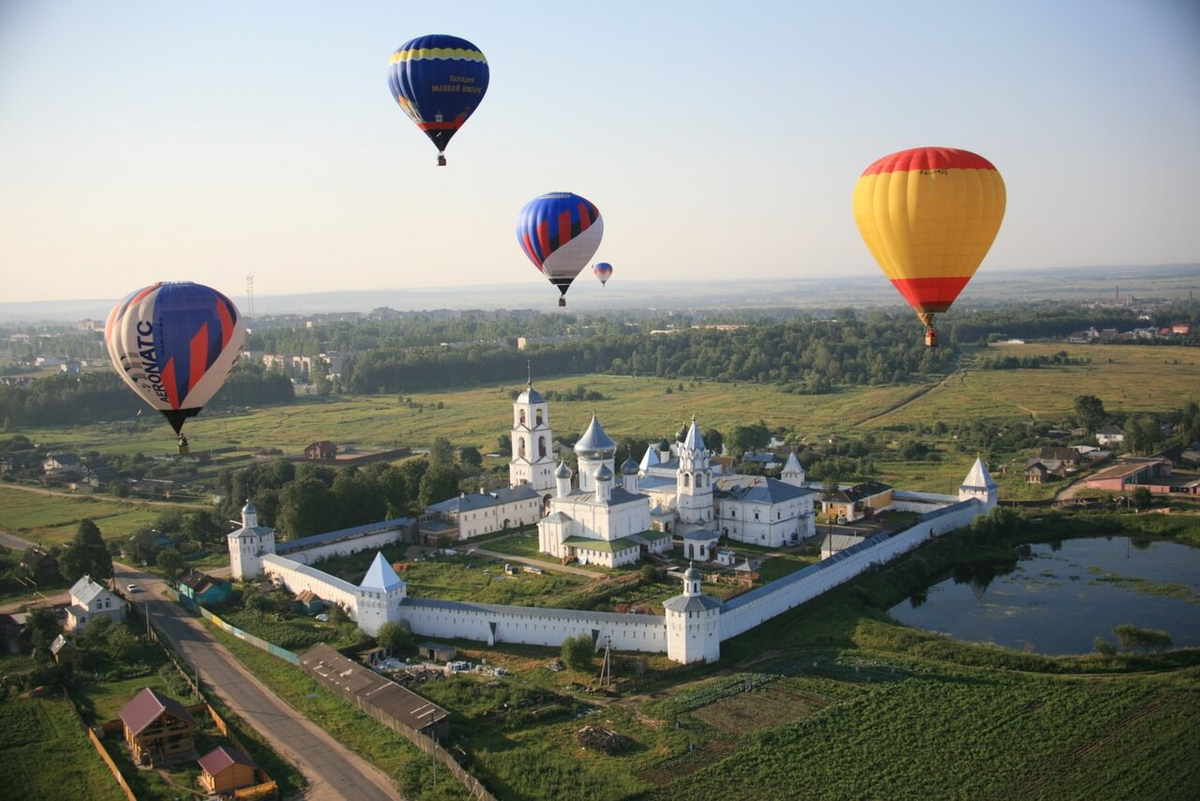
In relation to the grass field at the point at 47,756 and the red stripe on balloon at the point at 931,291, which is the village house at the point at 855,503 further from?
the grass field at the point at 47,756

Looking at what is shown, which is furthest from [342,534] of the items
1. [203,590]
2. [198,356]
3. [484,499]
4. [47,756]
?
[47,756]

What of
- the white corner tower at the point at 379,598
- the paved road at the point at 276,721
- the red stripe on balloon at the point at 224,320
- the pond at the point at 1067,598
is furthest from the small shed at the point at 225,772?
the pond at the point at 1067,598

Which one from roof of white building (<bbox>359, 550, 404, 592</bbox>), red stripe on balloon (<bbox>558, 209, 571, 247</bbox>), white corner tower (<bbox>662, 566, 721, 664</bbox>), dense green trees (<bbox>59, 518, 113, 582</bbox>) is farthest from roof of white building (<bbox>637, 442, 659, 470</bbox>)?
dense green trees (<bbox>59, 518, 113, 582</bbox>)

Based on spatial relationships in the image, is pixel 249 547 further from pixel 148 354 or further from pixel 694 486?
pixel 694 486

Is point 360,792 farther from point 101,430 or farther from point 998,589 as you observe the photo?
point 101,430

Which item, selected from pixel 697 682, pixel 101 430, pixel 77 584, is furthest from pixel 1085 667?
pixel 101 430
